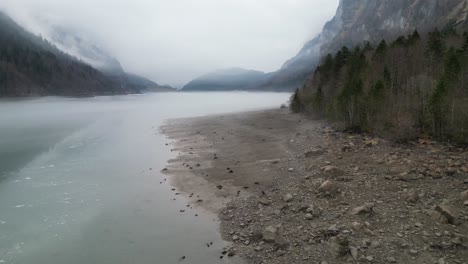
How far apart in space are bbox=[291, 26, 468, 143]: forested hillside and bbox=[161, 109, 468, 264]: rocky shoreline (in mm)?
3980

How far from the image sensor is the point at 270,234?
13.2 m

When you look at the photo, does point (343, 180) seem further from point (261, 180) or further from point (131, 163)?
point (131, 163)

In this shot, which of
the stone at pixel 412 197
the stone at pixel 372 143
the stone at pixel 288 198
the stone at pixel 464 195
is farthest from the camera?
the stone at pixel 372 143

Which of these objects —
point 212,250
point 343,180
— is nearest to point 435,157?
point 343,180

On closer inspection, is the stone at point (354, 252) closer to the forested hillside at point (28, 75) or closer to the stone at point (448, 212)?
the stone at point (448, 212)

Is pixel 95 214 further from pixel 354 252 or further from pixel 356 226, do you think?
pixel 356 226

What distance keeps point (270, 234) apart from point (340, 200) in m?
5.11

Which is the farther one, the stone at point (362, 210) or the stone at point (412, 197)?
the stone at point (412, 197)

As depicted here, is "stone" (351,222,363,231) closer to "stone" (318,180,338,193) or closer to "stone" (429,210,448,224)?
"stone" (429,210,448,224)

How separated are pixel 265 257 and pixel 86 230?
9.64 metres

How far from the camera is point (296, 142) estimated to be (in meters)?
34.4

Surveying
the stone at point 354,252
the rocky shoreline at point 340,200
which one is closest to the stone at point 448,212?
the rocky shoreline at point 340,200

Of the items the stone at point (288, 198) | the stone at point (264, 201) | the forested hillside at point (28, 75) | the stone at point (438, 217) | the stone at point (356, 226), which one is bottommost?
the stone at point (264, 201)

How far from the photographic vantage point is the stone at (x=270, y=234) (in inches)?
511
